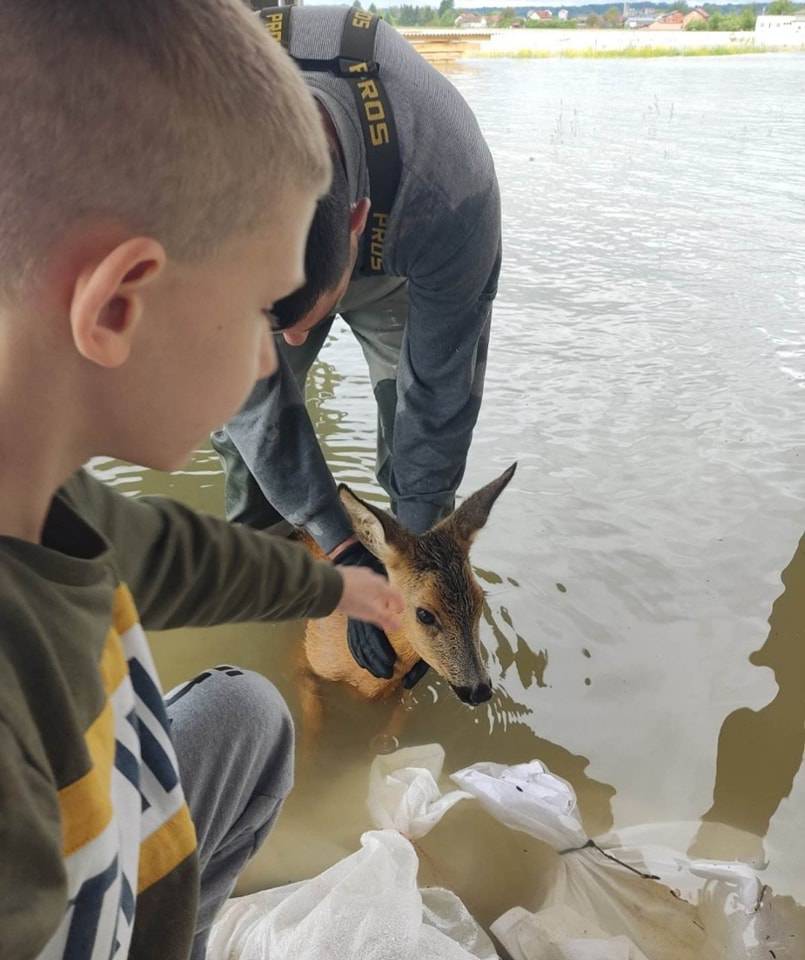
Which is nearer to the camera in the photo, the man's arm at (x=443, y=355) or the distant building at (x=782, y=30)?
the man's arm at (x=443, y=355)

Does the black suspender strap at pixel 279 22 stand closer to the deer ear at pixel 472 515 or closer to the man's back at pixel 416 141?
the man's back at pixel 416 141

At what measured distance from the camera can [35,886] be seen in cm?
67

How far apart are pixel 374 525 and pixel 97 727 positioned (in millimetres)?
1441

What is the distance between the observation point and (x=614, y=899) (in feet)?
5.64

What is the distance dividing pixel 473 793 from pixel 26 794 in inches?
55.8

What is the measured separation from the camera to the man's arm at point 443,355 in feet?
6.80

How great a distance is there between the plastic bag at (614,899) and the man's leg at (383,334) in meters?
1.09

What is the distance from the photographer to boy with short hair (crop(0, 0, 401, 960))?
28.6 inches

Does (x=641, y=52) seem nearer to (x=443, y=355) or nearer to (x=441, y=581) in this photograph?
(x=443, y=355)

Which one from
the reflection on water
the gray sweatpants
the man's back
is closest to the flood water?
the reflection on water

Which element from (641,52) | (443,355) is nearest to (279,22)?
(443,355)

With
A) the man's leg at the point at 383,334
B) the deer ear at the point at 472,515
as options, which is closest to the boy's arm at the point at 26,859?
the deer ear at the point at 472,515

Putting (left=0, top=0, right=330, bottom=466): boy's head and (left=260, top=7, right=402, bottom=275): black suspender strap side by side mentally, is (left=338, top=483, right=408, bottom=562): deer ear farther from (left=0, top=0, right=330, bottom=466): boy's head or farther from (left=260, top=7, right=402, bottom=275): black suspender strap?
(left=0, top=0, right=330, bottom=466): boy's head

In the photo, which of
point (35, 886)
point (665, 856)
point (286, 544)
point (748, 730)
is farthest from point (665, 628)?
point (35, 886)
